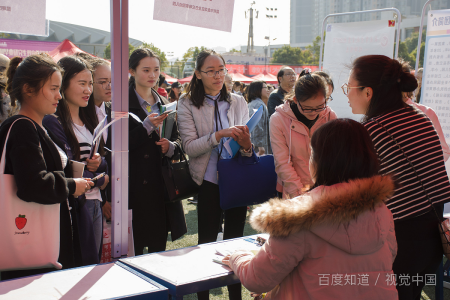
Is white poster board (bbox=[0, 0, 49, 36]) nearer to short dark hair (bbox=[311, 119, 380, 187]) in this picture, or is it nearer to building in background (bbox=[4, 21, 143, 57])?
short dark hair (bbox=[311, 119, 380, 187])

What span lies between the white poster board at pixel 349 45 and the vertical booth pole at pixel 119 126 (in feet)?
11.3

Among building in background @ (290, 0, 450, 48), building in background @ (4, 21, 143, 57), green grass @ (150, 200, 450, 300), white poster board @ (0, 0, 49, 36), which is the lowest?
green grass @ (150, 200, 450, 300)

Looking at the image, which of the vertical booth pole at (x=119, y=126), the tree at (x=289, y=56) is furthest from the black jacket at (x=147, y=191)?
the tree at (x=289, y=56)

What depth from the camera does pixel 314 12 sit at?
132m

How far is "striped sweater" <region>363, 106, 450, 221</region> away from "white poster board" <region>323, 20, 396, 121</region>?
2.95m

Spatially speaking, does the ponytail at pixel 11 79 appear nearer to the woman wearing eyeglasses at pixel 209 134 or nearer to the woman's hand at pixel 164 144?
the woman's hand at pixel 164 144

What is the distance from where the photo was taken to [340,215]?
1.29m

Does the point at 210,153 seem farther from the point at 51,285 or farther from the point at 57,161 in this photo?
the point at 51,285

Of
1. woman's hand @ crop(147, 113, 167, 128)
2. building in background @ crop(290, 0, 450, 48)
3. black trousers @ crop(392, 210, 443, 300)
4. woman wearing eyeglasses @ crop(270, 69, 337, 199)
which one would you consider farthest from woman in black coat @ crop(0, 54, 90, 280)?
building in background @ crop(290, 0, 450, 48)

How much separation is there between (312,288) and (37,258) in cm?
109

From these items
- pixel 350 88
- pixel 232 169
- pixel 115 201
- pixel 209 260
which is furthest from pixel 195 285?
pixel 350 88

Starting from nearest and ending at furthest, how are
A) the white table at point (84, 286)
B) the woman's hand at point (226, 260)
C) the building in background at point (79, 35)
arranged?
1. the white table at point (84, 286)
2. the woman's hand at point (226, 260)
3. the building in background at point (79, 35)

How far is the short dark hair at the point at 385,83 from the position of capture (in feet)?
6.17

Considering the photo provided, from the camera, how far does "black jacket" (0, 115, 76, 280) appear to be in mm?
1545
